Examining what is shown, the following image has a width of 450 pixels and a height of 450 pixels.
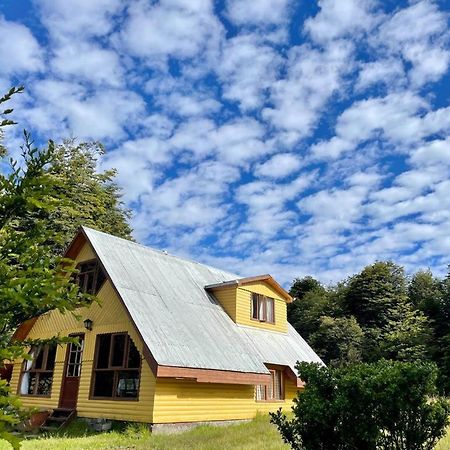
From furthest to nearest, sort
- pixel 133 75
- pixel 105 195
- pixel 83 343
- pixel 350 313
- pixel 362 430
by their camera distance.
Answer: pixel 350 313 < pixel 105 195 < pixel 83 343 < pixel 133 75 < pixel 362 430

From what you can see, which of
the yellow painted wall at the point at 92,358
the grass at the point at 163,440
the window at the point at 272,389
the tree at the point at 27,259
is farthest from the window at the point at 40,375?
the tree at the point at 27,259

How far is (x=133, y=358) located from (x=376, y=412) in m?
9.66

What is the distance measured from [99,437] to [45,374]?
661cm

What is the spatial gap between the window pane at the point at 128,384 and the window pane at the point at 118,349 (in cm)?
49

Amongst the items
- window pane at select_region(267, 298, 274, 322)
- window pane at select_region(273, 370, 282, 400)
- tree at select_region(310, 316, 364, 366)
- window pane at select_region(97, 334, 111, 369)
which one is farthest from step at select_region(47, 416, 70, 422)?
tree at select_region(310, 316, 364, 366)

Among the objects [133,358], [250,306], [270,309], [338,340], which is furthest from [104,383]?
[338,340]

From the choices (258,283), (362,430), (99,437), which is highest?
(258,283)

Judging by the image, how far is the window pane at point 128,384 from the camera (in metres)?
14.1

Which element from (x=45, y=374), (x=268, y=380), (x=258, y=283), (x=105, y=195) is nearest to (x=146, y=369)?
(x=268, y=380)

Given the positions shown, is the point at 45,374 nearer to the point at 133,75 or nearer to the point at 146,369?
the point at 146,369

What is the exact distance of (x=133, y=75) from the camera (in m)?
10.9

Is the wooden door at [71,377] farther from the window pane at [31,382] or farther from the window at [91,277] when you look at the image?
the window pane at [31,382]

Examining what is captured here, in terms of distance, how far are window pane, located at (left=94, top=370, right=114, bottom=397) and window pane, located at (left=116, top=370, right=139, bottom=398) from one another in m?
0.42

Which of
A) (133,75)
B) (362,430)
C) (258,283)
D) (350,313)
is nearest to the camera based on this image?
(362,430)
